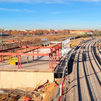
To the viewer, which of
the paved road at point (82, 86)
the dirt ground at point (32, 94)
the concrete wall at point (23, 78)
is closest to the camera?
the paved road at point (82, 86)

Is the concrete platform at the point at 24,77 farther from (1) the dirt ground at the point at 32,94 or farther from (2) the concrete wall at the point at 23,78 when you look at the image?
(1) the dirt ground at the point at 32,94

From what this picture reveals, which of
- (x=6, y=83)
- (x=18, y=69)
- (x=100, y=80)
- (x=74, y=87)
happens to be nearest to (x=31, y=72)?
(x=18, y=69)

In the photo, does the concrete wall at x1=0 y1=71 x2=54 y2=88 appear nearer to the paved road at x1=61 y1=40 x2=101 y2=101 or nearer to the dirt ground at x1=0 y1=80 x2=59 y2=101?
the dirt ground at x1=0 y1=80 x2=59 y2=101

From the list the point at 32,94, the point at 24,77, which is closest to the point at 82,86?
the point at 32,94

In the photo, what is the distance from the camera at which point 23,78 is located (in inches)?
679

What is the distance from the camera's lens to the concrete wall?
16750 millimetres

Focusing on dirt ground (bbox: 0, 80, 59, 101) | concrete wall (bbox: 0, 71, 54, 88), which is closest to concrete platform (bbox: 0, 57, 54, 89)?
concrete wall (bbox: 0, 71, 54, 88)

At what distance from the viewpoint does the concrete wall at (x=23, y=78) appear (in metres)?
16.8

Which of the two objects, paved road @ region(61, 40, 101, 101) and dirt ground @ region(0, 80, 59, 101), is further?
dirt ground @ region(0, 80, 59, 101)

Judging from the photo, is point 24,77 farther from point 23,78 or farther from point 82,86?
point 82,86

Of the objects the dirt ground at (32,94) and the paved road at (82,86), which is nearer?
the paved road at (82,86)

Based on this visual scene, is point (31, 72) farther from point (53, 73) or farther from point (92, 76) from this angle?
Answer: point (92, 76)

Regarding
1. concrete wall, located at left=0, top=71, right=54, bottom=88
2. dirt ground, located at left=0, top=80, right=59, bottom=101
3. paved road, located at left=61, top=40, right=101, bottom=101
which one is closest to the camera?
paved road, located at left=61, top=40, right=101, bottom=101

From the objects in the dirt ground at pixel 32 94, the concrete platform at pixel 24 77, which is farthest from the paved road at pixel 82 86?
the concrete platform at pixel 24 77
